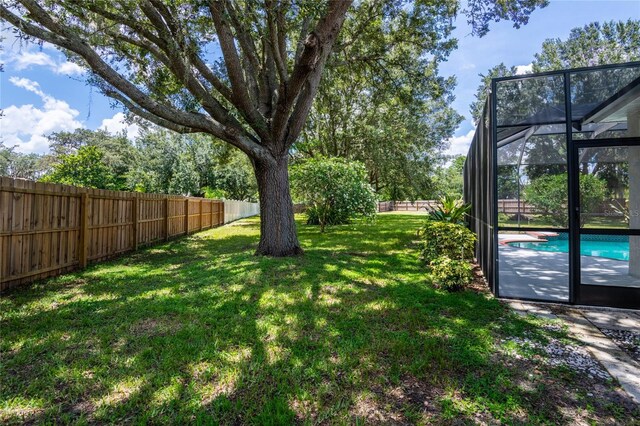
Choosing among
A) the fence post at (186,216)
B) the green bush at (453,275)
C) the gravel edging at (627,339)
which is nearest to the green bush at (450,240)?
the green bush at (453,275)

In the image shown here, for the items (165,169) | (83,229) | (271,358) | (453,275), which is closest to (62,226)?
(83,229)

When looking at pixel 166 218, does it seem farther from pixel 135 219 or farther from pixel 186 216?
pixel 135 219

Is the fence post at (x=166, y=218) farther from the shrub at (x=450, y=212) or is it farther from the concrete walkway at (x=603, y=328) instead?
the concrete walkway at (x=603, y=328)

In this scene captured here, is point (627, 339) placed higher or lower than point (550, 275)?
lower

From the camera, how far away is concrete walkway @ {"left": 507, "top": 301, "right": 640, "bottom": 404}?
232cm

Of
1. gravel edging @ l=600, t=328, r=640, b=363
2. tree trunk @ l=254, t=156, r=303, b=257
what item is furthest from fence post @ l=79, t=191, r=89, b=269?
gravel edging @ l=600, t=328, r=640, b=363

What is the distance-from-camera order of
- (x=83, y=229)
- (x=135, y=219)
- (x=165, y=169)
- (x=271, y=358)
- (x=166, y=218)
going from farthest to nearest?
(x=165, y=169), (x=166, y=218), (x=135, y=219), (x=83, y=229), (x=271, y=358)

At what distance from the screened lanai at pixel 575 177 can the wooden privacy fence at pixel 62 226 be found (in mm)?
6615

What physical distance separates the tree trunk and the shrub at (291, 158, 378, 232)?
140 inches

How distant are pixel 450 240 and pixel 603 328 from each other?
2357mm

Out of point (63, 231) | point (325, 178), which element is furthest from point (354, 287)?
point (325, 178)

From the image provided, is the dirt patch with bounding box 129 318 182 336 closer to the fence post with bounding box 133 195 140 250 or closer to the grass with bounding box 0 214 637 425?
the grass with bounding box 0 214 637 425

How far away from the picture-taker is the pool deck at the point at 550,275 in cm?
405

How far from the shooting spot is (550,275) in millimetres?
5273
